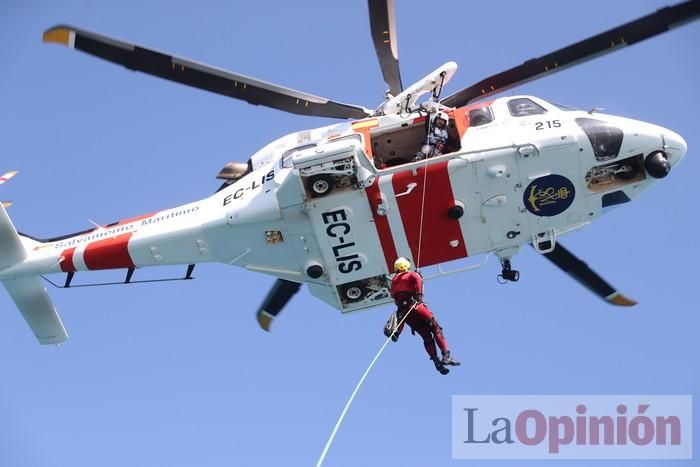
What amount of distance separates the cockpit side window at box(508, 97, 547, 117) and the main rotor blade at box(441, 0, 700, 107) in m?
0.30

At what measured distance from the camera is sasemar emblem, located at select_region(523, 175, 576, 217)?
1515cm

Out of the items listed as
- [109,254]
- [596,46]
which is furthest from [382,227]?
[109,254]

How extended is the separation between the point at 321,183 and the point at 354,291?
2229 mm

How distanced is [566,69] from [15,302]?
1160 centimetres

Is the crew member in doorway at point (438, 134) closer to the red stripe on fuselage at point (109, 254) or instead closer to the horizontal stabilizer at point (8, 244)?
the red stripe on fuselage at point (109, 254)

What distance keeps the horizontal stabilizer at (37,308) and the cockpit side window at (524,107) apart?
9.78 m

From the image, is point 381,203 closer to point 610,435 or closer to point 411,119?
point 411,119

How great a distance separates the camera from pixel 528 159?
1500 cm

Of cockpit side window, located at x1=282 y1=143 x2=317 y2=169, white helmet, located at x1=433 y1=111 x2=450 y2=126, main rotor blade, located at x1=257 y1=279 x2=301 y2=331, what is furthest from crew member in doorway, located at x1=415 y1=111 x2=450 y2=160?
main rotor blade, located at x1=257 y1=279 x2=301 y2=331

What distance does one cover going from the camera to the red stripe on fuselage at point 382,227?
15.4 m

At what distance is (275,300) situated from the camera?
18.2 m

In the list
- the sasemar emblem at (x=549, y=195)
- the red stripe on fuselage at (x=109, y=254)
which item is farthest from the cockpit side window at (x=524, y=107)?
the red stripe on fuselage at (x=109, y=254)

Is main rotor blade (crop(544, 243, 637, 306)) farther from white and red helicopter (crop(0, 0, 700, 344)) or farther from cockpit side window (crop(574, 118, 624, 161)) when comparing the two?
cockpit side window (crop(574, 118, 624, 161))

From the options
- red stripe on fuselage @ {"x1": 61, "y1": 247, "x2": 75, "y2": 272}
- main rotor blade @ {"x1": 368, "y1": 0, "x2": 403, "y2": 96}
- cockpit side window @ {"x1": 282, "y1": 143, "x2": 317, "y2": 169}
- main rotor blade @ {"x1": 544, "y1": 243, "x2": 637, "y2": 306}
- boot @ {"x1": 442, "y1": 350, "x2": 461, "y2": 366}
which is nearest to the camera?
boot @ {"x1": 442, "y1": 350, "x2": 461, "y2": 366}
